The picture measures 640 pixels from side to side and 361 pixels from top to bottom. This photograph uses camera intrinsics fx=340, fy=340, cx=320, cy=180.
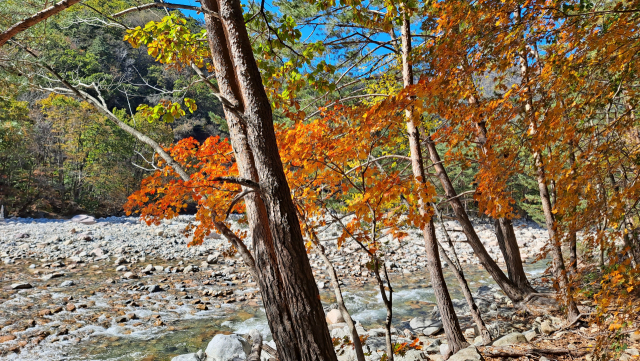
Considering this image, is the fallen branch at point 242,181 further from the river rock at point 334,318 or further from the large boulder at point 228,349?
the river rock at point 334,318

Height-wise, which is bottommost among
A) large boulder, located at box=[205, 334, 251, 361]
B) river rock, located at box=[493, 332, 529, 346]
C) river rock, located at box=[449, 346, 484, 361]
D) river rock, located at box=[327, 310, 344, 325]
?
river rock, located at box=[327, 310, 344, 325]

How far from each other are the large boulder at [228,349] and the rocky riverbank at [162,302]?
5.3 inches

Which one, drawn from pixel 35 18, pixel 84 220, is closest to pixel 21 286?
pixel 35 18

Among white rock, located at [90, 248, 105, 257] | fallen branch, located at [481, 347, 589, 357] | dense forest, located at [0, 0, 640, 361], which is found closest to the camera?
dense forest, located at [0, 0, 640, 361]

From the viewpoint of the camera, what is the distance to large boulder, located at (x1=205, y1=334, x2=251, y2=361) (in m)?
5.12

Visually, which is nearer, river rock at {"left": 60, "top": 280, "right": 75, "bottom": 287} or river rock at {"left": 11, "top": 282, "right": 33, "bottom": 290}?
river rock at {"left": 11, "top": 282, "right": 33, "bottom": 290}

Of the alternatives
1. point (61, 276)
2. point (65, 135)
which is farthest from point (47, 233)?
point (65, 135)

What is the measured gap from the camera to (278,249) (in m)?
1.89

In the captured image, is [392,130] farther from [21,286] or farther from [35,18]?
[21,286]

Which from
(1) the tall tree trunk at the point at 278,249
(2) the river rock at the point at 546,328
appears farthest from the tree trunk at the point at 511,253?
(1) the tall tree trunk at the point at 278,249

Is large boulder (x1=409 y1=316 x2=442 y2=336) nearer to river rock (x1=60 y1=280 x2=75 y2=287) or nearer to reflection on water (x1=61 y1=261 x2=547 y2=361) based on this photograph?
reflection on water (x1=61 y1=261 x2=547 y2=361)

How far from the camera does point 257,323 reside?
7055 mm

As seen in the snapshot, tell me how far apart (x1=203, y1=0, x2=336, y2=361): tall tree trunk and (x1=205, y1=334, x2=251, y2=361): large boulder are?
11.9ft

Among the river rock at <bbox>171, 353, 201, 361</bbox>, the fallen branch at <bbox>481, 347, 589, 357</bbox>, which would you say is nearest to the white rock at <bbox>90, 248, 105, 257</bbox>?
the river rock at <bbox>171, 353, 201, 361</bbox>
